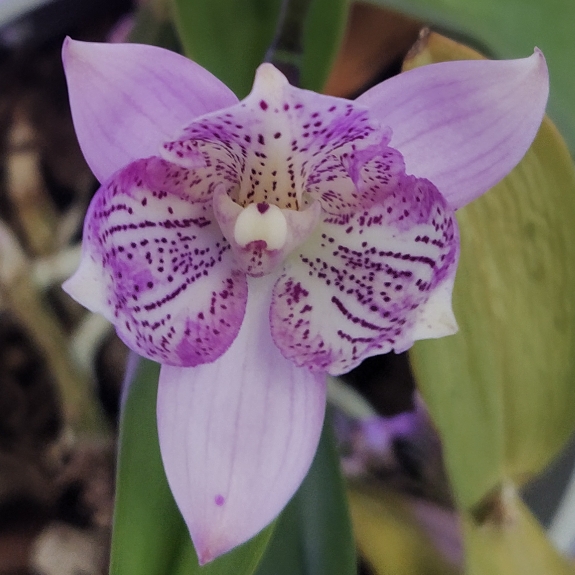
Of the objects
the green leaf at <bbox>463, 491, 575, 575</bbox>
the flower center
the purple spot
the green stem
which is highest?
the green stem

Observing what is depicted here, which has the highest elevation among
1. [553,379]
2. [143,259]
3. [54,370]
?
[143,259]

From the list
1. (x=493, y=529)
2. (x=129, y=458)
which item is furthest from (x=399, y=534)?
(x=129, y=458)

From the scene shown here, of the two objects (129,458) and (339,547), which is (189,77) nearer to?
(129,458)

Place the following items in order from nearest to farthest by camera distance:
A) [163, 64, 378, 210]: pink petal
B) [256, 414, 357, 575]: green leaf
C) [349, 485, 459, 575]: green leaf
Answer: [163, 64, 378, 210]: pink petal
[256, 414, 357, 575]: green leaf
[349, 485, 459, 575]: green leaf

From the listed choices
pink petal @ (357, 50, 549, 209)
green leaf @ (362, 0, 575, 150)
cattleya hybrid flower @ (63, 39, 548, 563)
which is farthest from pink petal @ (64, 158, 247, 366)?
green leaf @ (362, 0, 575, 150)

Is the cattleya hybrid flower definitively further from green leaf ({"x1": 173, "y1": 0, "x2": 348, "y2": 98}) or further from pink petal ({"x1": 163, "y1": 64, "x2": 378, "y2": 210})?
green leaf ({"x1": 173, "y1": 0, "x2": 348, "y2": 98})

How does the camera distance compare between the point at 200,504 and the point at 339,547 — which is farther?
the point at 339,547

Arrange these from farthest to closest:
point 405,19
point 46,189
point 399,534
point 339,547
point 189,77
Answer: point 46,189, point 405,19, point 399,534, point 339,547, point 189,77
